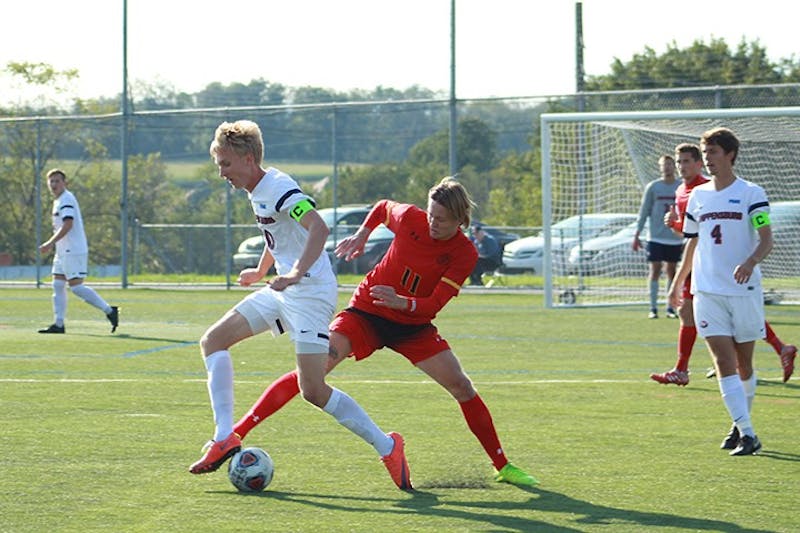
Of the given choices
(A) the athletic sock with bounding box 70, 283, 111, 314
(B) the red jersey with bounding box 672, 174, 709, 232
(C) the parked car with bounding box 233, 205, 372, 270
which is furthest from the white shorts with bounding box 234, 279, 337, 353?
(C) the parked car with bounding box 233, 205, 372, 270

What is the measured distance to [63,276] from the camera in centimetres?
1683

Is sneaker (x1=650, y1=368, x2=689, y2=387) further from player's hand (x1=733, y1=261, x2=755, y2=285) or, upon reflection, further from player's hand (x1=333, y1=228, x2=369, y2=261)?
player's hand (x1=333, y1=228, x2=369, y2=261)

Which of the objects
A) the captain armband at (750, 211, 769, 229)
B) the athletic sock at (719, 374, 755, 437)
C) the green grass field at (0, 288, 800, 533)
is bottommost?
the green grass field at (0, 288, 800, 533)

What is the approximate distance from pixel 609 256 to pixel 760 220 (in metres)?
15.4

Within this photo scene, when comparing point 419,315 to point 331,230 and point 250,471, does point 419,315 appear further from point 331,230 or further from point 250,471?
point 331,230

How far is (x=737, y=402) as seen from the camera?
27.0ft

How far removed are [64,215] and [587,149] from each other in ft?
30.7

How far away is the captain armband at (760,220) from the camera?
827 centimetres

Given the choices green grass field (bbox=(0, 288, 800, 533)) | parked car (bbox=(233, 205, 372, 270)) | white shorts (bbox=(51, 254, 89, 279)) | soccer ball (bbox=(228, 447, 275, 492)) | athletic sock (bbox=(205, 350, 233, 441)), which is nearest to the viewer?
green grass field (bbox=(0, 288, 800, 533))

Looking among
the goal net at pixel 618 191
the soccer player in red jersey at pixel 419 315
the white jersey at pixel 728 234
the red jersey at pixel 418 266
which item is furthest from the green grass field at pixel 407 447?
the goal net at pixel 618 191

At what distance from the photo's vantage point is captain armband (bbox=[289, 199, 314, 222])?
6.91 meters

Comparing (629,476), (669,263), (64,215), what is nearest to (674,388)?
(629,476)

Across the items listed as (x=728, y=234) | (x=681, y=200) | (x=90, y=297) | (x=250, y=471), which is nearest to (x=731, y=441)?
(x=728, y=234)

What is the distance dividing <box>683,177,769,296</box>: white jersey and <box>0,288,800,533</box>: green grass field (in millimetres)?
978
